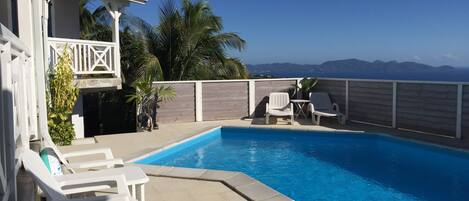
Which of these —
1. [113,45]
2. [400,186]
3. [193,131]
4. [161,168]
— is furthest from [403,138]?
[113,45]

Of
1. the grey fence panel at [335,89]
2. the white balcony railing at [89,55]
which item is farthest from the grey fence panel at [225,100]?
the white balcony railing at [89,55]

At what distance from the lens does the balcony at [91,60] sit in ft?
27.3

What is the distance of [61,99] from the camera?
7625 millimetres

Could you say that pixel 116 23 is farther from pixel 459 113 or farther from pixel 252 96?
pixel 459 113

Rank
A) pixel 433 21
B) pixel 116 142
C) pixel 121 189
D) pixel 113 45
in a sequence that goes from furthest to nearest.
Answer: pixel 433 21, pixel 113 45, pixel 116 142, pixel 121 189

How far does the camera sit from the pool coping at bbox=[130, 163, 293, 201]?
4.71 metres

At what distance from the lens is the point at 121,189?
11.6 ft

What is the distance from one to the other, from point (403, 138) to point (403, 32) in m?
32.6

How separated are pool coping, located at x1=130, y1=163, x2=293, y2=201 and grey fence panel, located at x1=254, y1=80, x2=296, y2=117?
22.5 ft

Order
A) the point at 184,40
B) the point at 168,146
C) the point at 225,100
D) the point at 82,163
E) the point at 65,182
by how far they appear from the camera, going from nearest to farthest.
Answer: the point at 65,182 → the point at 82,163 → the point at 168,146 → the point at 225,100 → the point at 184,40

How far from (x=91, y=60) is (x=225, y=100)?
4453 millimetres

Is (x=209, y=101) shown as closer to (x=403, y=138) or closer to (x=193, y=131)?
(x=193, y=131)

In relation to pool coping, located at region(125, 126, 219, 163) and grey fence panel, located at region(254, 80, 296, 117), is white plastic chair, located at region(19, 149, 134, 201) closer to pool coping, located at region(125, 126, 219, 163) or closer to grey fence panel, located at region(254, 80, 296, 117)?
pool coping, located at region(125, 126, 219, 163)

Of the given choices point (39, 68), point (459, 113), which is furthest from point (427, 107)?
point (39, 68)
